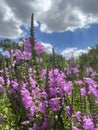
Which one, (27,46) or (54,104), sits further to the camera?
(27,46)

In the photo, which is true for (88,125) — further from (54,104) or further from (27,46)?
(27,46)

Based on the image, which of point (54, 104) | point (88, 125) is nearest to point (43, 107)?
point (54, 104)

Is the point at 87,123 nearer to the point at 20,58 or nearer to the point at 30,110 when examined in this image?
the point at 30,110

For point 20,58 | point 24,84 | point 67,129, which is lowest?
→ point 67,129

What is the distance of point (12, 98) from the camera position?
17.8ft

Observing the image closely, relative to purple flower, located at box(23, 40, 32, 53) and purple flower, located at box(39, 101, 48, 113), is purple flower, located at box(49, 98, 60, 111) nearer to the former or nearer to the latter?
purple flower, located at box(39, 101, 48, 113)

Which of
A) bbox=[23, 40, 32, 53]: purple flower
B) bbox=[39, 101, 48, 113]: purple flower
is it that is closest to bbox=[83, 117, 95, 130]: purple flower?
bbox=[39, 101, 48, 113]: purple flower

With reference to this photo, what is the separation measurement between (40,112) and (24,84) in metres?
0.90

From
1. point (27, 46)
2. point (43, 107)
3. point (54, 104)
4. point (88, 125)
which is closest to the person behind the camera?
point (88, 125)

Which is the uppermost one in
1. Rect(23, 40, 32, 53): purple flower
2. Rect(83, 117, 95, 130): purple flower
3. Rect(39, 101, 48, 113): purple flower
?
Rect(23, 40, 32, 53): purple flower

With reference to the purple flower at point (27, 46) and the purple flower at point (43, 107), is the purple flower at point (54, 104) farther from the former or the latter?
the purple flower at point (27, 46)

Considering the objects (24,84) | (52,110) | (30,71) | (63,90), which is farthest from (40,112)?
(30,71)

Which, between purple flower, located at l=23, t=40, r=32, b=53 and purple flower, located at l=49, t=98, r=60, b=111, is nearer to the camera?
purple flower, located at l=49, t=98, r=60, b=111

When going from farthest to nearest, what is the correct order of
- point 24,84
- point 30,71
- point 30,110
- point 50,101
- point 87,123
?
point 30,71 < point 24,84 < point 30,110 < point 50,101 < point 87,123
